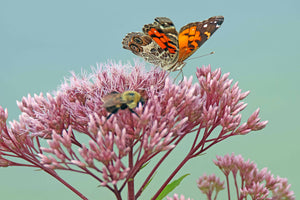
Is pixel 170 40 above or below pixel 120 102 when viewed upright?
above

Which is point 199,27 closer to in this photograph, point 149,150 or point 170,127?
point 170,127

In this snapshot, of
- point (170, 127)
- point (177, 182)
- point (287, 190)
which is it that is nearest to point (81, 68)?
point (170, 127)

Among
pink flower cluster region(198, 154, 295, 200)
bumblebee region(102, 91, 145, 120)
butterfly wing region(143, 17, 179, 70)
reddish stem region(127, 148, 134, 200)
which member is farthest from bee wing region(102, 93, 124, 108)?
pink flower cluster region(198, 154, 295, 200)

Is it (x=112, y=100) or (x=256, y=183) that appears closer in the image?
(x=112, y=100)

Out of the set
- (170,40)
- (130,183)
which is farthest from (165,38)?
(130,183)

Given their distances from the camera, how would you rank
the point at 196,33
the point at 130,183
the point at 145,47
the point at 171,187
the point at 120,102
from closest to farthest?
the point at 120,102, the point at 130,183, the point at 171,187, the point at 196,33, the point at 145,47

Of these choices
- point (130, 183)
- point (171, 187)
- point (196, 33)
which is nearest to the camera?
point (130, 183)

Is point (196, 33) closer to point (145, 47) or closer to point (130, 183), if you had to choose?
point (145, 47)
